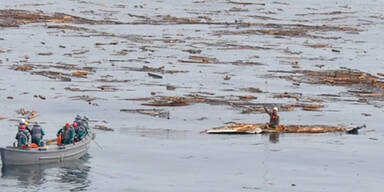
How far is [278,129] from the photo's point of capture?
5994cm

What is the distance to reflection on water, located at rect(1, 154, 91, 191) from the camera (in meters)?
44.9

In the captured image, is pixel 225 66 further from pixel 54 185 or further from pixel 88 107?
pixel 54 185

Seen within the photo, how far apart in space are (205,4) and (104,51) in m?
60.7

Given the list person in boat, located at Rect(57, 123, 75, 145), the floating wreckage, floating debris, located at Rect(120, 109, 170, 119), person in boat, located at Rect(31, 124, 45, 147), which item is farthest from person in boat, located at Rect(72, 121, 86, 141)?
floating debris, located at Rect(120, 109, 170, 119)

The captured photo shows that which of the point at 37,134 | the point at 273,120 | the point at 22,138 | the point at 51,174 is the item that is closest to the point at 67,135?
the point at 37,134

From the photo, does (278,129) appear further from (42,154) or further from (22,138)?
(22,138)

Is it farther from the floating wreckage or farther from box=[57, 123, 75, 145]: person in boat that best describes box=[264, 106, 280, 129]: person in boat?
box=[57, 123, 75, 145]: person in boat

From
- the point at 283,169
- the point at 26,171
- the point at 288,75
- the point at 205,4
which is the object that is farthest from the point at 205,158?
the point at 205,4

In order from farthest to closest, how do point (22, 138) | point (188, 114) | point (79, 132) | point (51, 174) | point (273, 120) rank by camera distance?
point (188, 114) → point (273, 120) → point (79, 132) → point (22, 138) → point (51, 174)

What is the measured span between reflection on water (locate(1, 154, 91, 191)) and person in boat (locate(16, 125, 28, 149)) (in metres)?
1.13

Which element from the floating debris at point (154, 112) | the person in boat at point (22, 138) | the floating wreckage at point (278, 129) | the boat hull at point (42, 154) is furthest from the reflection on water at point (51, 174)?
the floating debris at point (154, 112)

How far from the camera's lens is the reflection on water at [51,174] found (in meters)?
44.9

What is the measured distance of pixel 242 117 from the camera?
64625mm

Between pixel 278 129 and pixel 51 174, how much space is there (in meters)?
18.6
